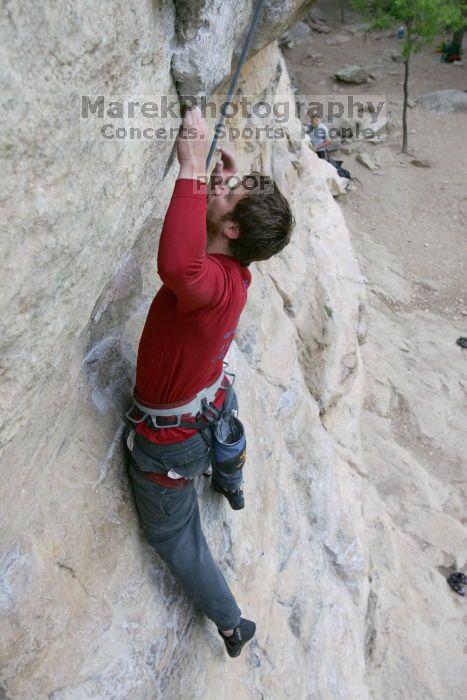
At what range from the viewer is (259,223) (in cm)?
212

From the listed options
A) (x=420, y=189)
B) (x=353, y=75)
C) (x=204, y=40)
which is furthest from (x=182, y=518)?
(x=353, y=75)

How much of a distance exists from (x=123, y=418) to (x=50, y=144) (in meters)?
1.44

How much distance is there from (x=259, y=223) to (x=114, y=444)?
44.6 inches

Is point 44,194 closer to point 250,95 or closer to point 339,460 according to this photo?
point 250,95

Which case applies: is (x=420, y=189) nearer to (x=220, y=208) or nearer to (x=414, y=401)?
(x=414, y=401)

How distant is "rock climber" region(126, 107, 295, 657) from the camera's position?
1854 millimetres

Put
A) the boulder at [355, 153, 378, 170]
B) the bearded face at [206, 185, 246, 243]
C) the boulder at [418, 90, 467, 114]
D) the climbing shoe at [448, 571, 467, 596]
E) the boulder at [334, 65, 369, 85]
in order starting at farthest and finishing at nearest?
the boulder at [334, 65, 369, 85] < the boulder at [418, 90, 467, 114] < the boulder at [355, 153, 378, 170] < the climbing shoe at [448, 571, 467, 596] < the bearded face at [206, 185, 246, 243]

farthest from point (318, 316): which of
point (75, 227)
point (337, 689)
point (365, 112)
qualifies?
point (365, 112)

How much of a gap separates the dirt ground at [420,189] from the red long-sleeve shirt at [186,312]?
8.28 m

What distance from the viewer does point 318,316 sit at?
5.60m

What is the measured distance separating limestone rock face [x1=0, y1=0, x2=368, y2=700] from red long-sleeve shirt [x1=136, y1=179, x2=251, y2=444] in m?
0.22

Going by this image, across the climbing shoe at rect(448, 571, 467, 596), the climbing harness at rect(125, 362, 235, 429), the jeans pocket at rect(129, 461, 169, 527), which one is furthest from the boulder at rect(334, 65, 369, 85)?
the jeans pocket at rect(129, 461, 169, 527)

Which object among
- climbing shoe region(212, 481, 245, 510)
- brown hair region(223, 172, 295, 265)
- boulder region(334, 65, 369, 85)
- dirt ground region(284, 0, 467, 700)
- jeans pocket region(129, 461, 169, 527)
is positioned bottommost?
dirt ground region(284, 0, 467, 700)

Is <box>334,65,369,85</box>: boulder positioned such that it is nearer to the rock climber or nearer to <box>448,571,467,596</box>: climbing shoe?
<box>448,571,467,596</box>: climbing shoe
